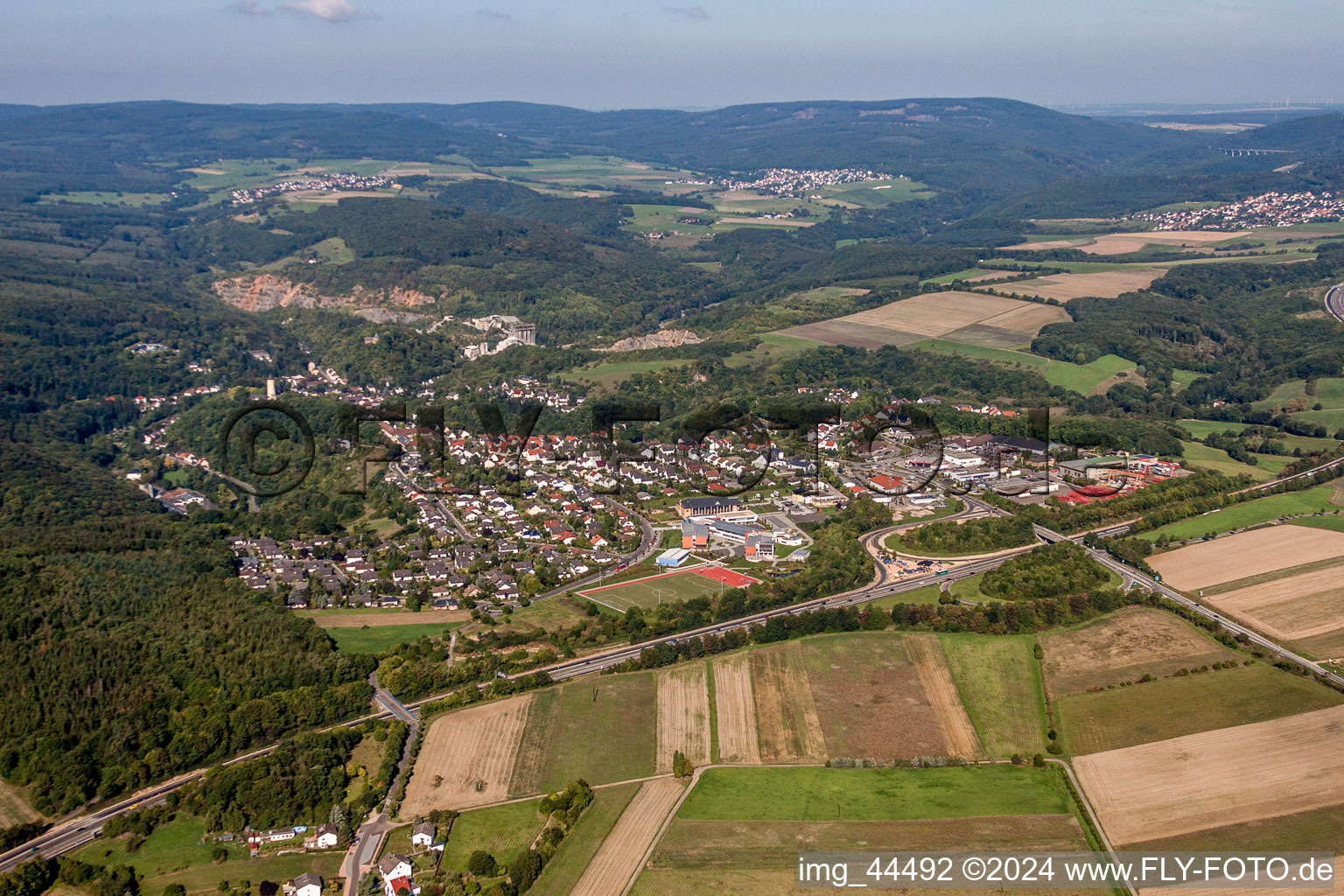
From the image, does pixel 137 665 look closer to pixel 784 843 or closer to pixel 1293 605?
pixel 784 843

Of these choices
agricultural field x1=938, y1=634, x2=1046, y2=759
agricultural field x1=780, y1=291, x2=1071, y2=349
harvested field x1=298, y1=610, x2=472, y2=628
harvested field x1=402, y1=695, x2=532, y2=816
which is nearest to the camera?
harvested field x1=402, y1=695, x2=532, y2=816

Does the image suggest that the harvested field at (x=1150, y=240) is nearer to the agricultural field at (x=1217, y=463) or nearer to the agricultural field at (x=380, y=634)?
the agricultural field at (x=1217, y=463)

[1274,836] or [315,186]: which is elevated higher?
[315,186]

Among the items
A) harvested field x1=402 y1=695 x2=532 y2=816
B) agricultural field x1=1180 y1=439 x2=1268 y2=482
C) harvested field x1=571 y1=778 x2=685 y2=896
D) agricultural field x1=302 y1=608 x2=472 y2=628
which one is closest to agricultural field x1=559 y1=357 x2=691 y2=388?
agricultural field x1=1180 y1=439 x2=1268 y2=482

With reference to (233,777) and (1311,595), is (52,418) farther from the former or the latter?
(1311,595)

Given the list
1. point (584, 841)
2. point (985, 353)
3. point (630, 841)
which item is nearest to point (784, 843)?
point (630, 841)

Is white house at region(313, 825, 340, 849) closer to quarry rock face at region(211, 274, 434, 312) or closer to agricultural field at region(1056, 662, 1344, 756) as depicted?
agricultural field at region(1056, 662, 1344, 756)

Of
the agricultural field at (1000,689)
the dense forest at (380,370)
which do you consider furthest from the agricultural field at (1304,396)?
the agricultural field at (1000,689)
